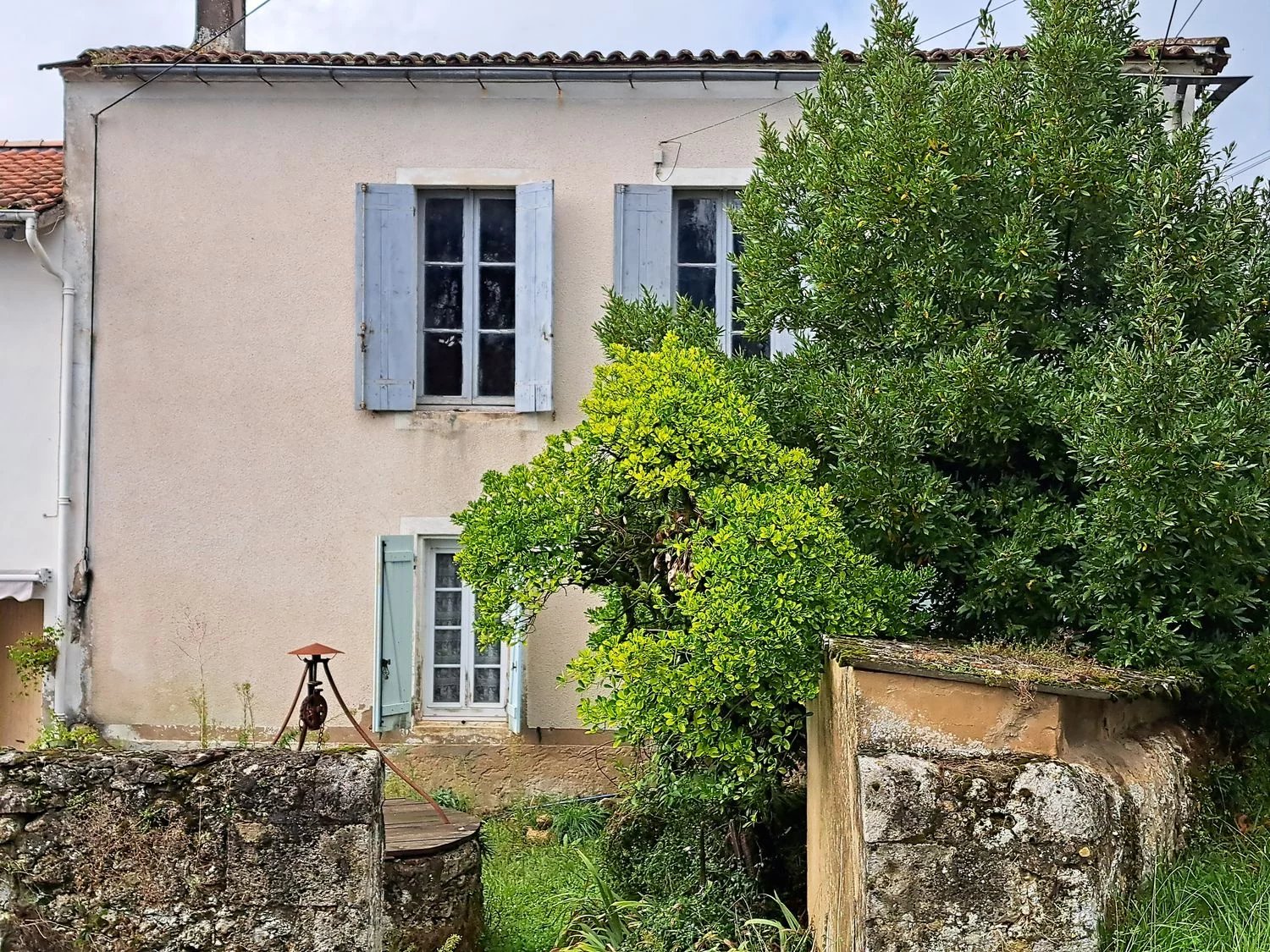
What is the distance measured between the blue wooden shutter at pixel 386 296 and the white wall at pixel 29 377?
2390mm

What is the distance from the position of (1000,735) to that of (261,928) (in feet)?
8.45

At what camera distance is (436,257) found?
29.2 feet

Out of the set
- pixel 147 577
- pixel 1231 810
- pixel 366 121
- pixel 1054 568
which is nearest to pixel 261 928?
pixel 1054 568

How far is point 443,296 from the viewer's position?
8.88m

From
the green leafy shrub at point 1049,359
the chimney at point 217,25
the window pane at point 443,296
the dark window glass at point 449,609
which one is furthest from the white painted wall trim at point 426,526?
the chimney at point 217,25

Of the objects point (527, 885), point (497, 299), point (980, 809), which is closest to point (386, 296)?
point (497, 299)

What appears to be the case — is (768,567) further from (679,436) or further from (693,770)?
(693,770)

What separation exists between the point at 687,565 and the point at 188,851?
91.6 inches

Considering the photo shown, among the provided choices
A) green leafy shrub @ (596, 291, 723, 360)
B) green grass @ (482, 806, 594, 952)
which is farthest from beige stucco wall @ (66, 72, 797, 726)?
green leafy shrub @ (596, 291, 723, 360)

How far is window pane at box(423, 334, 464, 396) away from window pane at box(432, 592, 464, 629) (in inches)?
61.6

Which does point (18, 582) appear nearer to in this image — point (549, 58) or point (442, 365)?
point (442, 365)

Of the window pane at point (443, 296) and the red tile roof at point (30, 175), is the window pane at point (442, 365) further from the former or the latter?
the red tile roof at point (30, 175)

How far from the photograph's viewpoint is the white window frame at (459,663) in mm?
8656

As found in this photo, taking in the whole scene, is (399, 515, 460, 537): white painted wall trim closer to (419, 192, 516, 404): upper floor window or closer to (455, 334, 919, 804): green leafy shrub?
(419, 192, 516, 404): upper floor window
